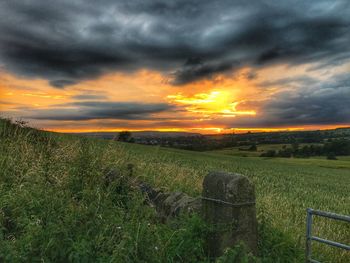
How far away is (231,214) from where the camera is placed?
584 cm

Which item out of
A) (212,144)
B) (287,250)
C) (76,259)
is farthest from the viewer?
(212,144)

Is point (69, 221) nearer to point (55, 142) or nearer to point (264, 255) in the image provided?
point (264, 255)

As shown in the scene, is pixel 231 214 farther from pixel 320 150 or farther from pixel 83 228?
pixel 320 150

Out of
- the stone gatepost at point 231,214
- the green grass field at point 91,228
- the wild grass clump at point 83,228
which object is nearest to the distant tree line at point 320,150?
the green grass field at point 91,228

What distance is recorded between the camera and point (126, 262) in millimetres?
5047

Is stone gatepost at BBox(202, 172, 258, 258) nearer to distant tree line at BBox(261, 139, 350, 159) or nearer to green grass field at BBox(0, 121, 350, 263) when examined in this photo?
green grass field at BBox(0, 121, 350, 263)

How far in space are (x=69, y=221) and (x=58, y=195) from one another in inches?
68.8

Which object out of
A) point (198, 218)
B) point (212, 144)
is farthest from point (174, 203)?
point (212, 144)

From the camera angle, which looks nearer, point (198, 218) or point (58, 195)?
point (198, 218)

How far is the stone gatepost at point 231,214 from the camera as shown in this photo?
5852mm

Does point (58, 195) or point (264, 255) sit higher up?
point (58, 195)

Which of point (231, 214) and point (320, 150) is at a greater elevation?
point (231, 214)

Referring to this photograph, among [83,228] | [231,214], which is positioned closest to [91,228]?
[83,228]

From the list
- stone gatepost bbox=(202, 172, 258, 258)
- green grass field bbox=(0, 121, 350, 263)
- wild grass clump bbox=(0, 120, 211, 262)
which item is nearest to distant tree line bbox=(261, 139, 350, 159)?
green grass field bbox=(0, 121, 350, 263)
